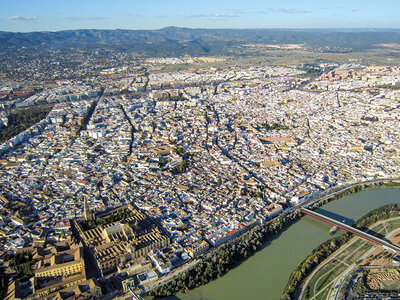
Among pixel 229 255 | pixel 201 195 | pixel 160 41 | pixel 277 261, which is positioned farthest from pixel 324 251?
pixel 160 41

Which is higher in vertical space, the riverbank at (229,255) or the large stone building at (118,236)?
the large stone building at (118,236)

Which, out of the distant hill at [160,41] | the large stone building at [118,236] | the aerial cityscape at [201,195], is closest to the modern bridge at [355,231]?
the aerial cityscape at [201,195]

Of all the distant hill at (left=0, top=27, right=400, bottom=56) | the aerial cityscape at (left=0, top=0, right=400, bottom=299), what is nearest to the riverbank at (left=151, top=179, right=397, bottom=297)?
the aerial cityscape at (left=0, top=0, right=400, bottom=299)

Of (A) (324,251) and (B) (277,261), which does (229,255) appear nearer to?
(B) (277,261)

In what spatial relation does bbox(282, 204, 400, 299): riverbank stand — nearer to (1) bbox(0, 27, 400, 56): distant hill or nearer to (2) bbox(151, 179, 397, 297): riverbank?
(2) bbox(151, 179, 397, 297): riverbank

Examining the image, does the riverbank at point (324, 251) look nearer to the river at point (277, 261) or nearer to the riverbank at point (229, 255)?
the river at point (277, 261)
